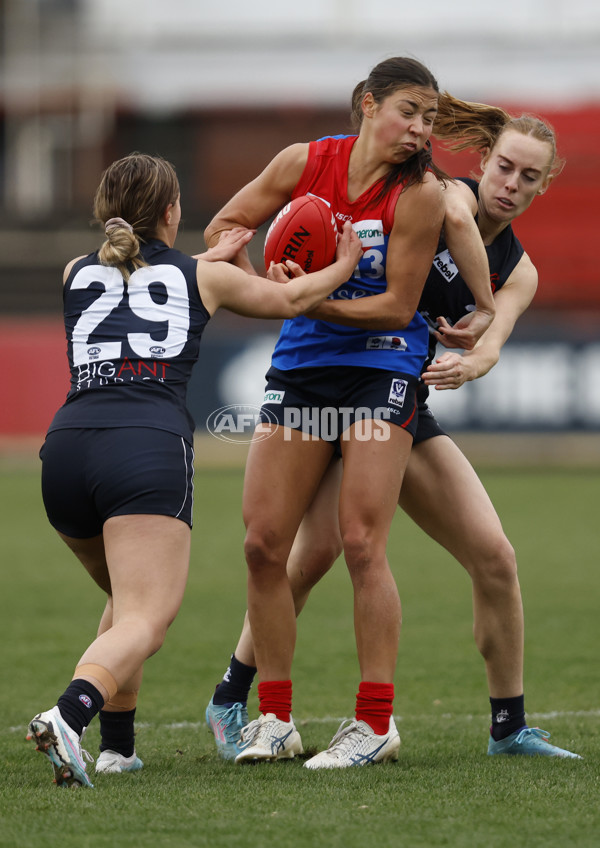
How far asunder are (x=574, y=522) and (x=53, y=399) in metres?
8.66

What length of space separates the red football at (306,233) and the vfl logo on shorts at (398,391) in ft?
1.48

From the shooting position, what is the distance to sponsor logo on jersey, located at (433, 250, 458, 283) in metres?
4.44

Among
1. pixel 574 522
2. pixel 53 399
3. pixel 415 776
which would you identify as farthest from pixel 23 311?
pixel 415 776

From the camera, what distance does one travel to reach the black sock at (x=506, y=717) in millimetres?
4453

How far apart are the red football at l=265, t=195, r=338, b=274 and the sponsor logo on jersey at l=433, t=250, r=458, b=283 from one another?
15.7 inches

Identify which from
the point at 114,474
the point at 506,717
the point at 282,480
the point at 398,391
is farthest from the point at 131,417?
the point at 506,717

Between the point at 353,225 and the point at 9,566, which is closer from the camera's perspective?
the point at 353,225

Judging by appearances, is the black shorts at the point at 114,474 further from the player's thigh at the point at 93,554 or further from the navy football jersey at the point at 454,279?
the navy football jersey at the point at 454,279

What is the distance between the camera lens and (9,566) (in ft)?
31.7

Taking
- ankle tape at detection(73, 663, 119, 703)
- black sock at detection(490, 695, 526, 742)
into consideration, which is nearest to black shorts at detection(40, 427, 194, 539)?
ankle tape at detection(73, 663, 119, 703)

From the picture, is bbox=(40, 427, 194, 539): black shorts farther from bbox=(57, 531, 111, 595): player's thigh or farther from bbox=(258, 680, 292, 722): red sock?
bbox=(258, 680, 292, 722): red sock

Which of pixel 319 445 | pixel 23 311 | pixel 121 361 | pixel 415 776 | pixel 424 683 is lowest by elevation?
pixel 23 311

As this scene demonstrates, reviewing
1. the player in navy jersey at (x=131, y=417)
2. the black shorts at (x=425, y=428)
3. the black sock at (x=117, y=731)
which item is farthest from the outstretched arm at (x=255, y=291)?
the black sock at (x=117, y=731)

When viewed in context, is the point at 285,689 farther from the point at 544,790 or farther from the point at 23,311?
the point at 23,311
